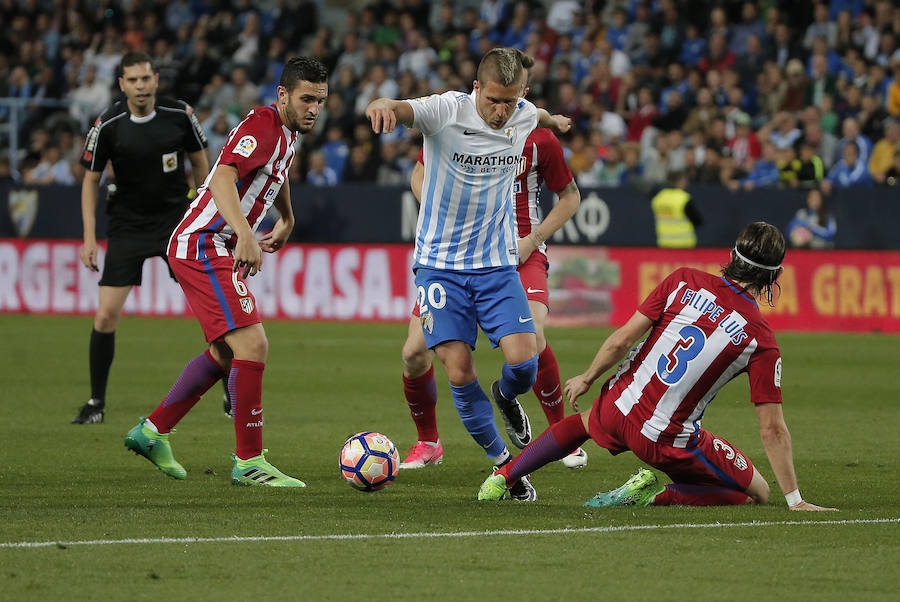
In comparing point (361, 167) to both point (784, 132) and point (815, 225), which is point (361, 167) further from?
point (815, 225)

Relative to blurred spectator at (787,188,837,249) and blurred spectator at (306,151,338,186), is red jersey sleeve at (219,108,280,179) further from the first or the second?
blurred spectator at (306,151,338,186)

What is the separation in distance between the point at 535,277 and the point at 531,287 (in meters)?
0.10

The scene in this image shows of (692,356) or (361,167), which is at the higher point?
(692,356)

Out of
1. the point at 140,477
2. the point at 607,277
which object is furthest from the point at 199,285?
the point at 607,277

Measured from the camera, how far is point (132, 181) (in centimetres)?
1031

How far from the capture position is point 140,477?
781 centimetres

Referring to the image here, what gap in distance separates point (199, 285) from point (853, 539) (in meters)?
3.50

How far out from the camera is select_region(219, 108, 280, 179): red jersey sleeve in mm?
7465

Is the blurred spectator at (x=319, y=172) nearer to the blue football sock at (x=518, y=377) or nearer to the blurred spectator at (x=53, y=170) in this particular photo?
the blurred spectator at (x=53, y=170)

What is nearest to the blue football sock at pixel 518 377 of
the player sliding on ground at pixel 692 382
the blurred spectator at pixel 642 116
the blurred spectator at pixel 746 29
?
the player sliding on ground at pixel 692 382

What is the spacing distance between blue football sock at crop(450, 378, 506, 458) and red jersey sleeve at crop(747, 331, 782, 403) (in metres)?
1.47

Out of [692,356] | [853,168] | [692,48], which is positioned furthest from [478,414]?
[692,48]

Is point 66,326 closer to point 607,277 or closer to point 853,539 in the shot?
point 607,277

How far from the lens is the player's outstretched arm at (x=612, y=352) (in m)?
6.48
